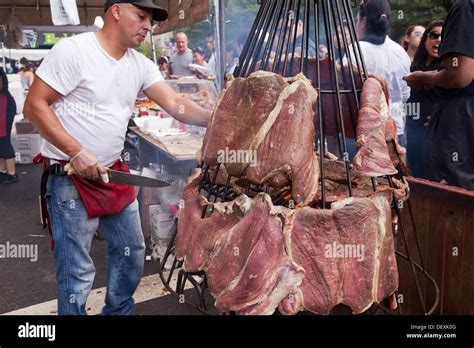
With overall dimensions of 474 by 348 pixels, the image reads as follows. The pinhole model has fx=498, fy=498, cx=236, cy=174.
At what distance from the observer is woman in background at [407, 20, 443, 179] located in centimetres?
510

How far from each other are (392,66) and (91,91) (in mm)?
3689

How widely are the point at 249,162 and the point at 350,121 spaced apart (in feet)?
3.51

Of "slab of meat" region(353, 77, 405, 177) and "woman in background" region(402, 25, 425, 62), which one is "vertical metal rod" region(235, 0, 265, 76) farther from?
"woman in background" region(402, 25, 425, 62)

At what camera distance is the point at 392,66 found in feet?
18.4

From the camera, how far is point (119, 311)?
367 centimetres

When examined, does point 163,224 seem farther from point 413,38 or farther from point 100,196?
point 413,38

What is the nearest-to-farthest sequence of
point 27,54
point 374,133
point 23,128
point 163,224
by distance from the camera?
point 374,133 < point 163,224 < point 23,128 < point 27,54

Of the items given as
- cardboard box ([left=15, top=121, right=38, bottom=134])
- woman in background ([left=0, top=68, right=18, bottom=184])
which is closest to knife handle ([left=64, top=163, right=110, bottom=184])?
Result: woman in background ([left=0, top=68, right=18, bottom=184])

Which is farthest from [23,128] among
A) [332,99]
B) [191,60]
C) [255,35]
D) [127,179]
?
[255,35]

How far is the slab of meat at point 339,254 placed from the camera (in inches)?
81.0

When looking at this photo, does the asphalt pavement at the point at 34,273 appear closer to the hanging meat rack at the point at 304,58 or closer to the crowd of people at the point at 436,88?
the hanging meat rack at the point at 304,58

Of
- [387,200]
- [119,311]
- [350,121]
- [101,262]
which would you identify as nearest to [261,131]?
[387,200]

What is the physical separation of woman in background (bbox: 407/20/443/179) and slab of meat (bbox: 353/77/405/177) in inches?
112

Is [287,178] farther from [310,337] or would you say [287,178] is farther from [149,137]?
[149,137]
